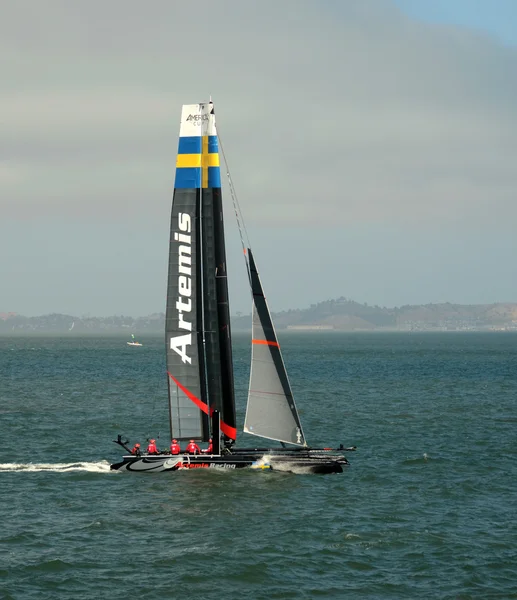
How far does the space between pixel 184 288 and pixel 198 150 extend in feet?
19.4

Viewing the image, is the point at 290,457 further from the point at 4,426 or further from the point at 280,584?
the point at 4,426

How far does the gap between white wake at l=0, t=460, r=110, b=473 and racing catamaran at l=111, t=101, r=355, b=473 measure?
2.83 meters

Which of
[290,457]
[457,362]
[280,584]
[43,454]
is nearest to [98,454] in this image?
[43,454]

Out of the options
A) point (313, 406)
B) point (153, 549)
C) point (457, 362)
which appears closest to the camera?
point (153, 549)

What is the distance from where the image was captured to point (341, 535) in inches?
1177

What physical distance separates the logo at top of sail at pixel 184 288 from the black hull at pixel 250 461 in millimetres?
4271

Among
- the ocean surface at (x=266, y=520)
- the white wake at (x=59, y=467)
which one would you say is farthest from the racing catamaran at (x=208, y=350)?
the white wake at (x=59, y=467)

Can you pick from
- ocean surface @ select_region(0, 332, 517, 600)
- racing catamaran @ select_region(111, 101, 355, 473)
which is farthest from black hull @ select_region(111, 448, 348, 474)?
ocean surface @ select_region(0, 332, 517, 600)

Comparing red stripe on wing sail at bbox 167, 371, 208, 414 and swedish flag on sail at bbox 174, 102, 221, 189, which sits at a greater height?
swedish flag on sail at bbox 174, 102, 221, 189

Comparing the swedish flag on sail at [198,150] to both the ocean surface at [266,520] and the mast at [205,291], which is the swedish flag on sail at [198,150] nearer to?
the mast at [205,291]

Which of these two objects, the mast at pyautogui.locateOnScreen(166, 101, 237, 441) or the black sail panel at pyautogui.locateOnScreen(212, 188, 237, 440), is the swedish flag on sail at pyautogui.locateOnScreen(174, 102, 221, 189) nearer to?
the mast at pyautogui.locateOnScreen(166, 101, 237, 441)

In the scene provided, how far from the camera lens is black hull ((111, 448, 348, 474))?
3703 cm

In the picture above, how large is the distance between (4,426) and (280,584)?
3605 centimetres

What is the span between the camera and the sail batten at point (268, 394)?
37.6 meters
